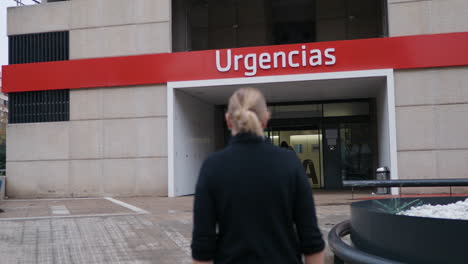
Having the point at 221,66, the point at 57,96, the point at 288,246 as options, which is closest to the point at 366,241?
the point at 288,246

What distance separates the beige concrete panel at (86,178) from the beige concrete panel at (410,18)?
10381 mm

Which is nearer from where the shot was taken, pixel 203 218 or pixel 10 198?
pixel 203 218

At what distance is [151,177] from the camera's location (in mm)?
15883

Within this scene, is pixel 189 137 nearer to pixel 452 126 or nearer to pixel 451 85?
pixel 452 126

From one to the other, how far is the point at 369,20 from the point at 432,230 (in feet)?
55.8

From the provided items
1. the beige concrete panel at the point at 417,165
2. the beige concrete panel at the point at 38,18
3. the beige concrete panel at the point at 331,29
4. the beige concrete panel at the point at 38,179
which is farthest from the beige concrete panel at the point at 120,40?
the beige concrete panel at the point at 417,165

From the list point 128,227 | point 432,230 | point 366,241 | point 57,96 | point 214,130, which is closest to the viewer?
point 432,230

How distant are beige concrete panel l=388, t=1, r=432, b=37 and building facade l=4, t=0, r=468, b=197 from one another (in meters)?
0.03

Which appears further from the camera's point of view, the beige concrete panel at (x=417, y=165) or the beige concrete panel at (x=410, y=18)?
the beige concrete panel at (x=410, y=18)

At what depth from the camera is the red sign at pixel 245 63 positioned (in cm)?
1420

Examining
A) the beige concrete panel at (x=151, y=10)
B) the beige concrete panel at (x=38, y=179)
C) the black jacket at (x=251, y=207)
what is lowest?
the beige concrete panel at (x=38, y=179)

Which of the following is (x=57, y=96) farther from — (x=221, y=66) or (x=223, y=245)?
(x=223, y=245)

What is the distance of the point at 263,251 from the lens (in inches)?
89.8

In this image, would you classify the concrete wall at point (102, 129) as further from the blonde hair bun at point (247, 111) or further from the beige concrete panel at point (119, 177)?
the blonde hair bun at point (247, 111)
